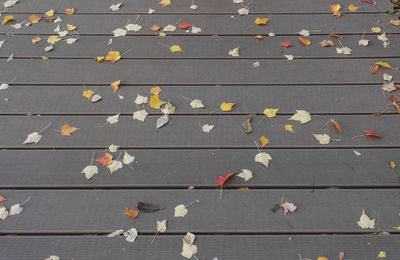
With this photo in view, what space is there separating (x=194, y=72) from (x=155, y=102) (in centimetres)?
33

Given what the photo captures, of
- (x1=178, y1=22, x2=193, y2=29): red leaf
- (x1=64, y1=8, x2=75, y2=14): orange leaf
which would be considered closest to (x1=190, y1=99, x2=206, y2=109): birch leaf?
(x1=178, y1=22, x2=193, y2=29): red leaf

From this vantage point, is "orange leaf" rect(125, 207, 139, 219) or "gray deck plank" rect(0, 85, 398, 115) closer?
"orange leaf" rect(125, 207, 139, 219)

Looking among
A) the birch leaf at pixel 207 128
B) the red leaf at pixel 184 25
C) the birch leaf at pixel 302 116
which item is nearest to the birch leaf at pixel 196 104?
the birch leaf at pixel 207 128

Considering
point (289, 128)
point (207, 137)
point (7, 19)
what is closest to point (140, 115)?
point (207, 137)

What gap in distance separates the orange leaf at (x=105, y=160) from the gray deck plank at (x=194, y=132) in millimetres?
74

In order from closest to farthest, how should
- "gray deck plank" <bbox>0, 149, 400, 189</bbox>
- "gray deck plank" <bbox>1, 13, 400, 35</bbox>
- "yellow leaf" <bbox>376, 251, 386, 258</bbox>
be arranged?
"yellow leaf" <bbox>376, 251, 386, 258</bbox>, "gray deck plank" <bbox>0, 149, 400, 189</bbox>, "gray deck plank" <bbox>1, 13, 400, 35</bbox>

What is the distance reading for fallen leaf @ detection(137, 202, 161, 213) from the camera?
4.99ft

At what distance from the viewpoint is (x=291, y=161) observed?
1.68 meters

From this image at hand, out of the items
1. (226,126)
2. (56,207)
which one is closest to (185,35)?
(226,126)

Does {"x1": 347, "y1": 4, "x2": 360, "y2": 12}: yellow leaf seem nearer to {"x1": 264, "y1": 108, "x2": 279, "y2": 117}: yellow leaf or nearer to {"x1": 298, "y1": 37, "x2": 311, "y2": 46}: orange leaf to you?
{"x1": 298, "y1": 37, "x2": 311, "y2": 46}: orange leaf

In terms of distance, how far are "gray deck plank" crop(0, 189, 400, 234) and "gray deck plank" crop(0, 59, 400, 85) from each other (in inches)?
28.6

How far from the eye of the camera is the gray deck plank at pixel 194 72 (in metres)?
2.05

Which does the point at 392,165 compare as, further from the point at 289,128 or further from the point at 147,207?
the point at 147,207

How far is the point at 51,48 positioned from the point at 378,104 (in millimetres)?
1971
